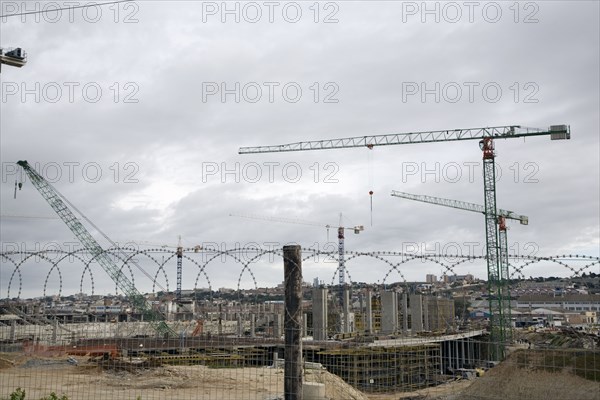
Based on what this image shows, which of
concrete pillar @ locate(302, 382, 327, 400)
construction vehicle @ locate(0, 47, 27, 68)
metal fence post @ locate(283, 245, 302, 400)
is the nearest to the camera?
metal fence post @ locate(283, 245, 302, 400)

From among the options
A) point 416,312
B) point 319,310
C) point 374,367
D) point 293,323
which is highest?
point 293,323

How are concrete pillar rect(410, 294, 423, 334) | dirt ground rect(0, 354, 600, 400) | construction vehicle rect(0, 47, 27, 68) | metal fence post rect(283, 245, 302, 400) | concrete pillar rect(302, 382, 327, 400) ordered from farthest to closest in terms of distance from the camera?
concrete pillar rect(410, 294, 423, 334) < construction vehicle rect(0, 47, 27, 68) < dirt ground rect(0, 354, 600, 400) < concrete pillar rect(302, 382, 327, 400) < metal fence post rect(283, 245, 302, 400)

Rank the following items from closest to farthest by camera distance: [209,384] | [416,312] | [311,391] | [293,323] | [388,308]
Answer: [293,323]
[311,391]
[209,384]
[388,308]
[416,312]

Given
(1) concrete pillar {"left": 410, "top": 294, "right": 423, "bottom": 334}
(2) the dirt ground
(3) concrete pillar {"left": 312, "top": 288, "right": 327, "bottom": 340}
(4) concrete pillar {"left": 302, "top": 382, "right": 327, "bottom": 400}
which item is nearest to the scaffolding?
(2) the dirt ground

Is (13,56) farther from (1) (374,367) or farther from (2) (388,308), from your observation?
(2) (388,308)

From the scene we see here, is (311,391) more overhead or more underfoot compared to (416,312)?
more overhead

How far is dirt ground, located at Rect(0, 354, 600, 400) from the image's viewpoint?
54.1 ft

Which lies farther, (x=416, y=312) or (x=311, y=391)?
Answer: (x=416, y=312)

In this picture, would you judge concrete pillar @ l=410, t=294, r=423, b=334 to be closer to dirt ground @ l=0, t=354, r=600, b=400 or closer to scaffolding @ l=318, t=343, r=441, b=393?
scaffolding @ l=318, t=343, r=441, b=393

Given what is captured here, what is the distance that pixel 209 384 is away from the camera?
23.3 metres

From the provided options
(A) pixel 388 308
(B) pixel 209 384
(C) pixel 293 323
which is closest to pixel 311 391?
(C) pixel 293 323

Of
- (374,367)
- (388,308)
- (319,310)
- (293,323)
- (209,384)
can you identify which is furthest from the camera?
(388,308)

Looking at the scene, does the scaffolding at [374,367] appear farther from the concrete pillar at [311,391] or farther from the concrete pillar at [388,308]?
the concrete pillar at [311,391]

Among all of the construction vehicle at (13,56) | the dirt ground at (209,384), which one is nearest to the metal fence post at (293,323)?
the dirt ground at (209,384)
